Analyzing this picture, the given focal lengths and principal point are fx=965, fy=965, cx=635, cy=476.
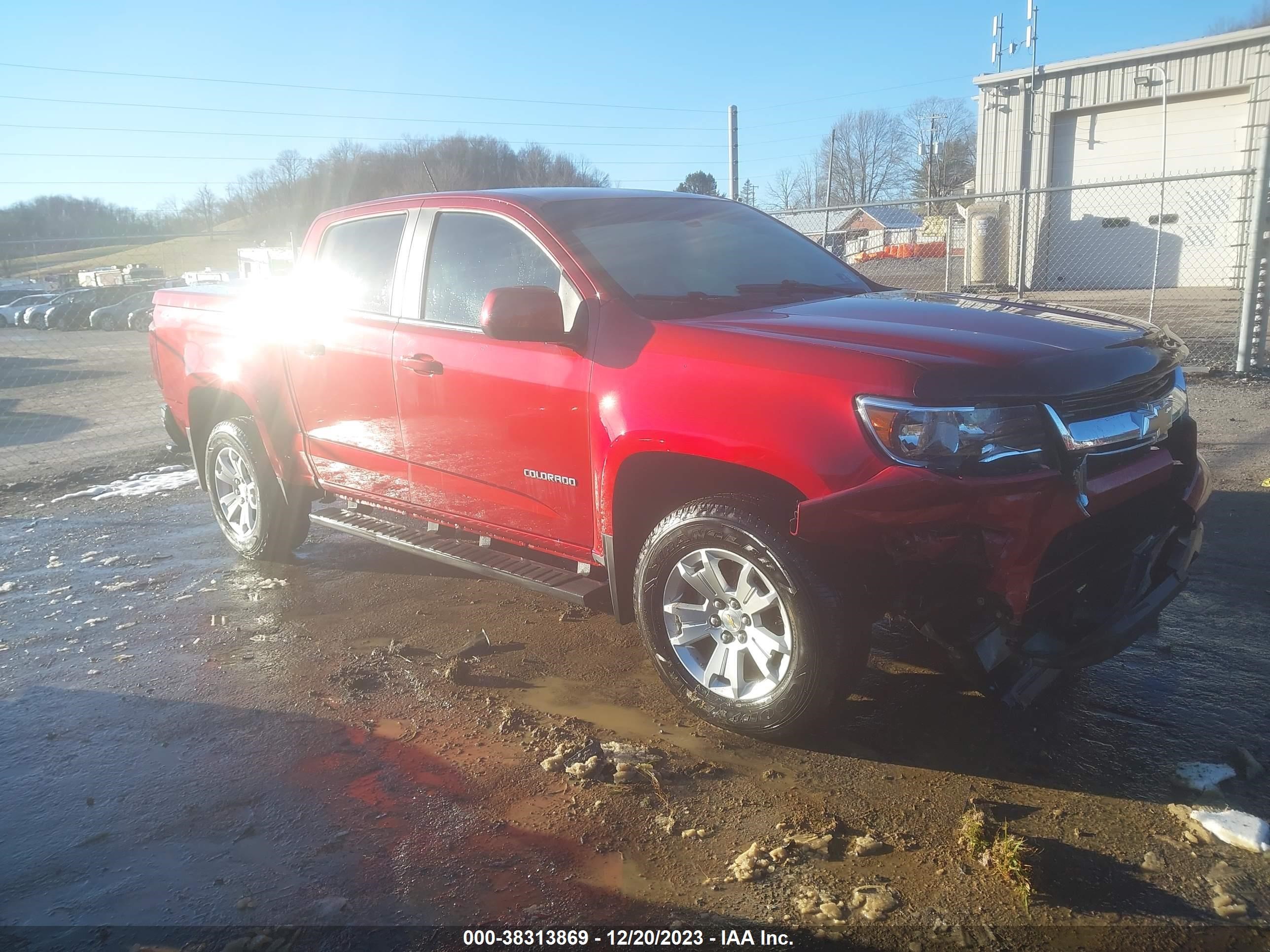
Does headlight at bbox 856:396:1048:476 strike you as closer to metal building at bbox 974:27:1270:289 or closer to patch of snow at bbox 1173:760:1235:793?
patch of snow at bbox 1173:760:1235:793

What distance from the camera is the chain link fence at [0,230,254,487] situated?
9.42 m

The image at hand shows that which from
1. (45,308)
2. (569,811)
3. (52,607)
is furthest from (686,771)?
(45,308)

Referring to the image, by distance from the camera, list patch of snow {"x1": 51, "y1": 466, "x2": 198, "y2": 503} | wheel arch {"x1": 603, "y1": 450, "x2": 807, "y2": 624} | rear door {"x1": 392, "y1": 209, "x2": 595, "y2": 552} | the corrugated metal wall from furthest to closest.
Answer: the corrugated metal wall
patch of snow {"x1": 51, "y1": 466, "x2": 198, "y2": 503}
rear door {"x1": 392, "y1": 209, "x2": 595, "y2": 552}
wheel arch {"x1": 603, "y1": 450, "x2": 807, "y2": 624}

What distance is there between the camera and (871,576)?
121 inches

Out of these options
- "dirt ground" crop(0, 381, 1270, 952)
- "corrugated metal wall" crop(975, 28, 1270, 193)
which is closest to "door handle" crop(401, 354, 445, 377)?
"dirt ground" crop(0, 381, 1270, 952)

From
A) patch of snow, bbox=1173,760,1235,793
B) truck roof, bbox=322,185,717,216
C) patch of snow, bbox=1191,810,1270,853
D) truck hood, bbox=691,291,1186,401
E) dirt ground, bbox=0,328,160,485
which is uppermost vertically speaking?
truck roof, bbox=322,185,717,216

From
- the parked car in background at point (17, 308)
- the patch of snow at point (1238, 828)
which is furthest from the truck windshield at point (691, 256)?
the parked car in background at point (17, 308)

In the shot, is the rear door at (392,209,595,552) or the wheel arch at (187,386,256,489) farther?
the wheel arch at (187,386,256,489)

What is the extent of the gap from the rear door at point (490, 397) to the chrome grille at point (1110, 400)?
1.67 meters

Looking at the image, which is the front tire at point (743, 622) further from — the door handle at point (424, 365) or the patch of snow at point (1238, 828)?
the door handle at point (424, 365)

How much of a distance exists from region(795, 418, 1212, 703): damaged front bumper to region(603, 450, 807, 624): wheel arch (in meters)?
0.22

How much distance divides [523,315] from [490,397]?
53 centimetres

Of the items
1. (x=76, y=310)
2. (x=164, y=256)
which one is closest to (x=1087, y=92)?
(x=76, y=310)

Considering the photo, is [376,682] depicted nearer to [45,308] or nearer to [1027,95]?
[1027,95]
